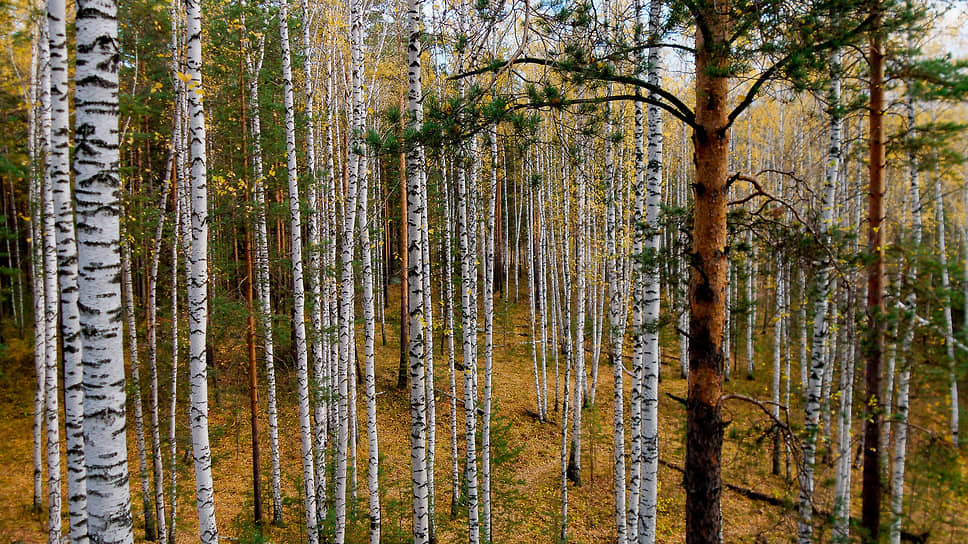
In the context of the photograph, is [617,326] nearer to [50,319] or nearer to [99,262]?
[99,262]

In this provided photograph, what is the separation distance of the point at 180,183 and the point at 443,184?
462cm

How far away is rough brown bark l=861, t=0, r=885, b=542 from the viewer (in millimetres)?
4840

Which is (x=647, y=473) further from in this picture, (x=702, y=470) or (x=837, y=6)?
(x=837, y=6)

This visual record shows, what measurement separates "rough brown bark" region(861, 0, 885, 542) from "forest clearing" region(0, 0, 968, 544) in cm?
4

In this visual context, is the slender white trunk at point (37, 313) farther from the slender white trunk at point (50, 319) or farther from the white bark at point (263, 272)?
the white bark at point (263, 272)

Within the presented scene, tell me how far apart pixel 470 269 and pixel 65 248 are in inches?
174

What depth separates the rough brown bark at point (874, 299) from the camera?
4840 mm

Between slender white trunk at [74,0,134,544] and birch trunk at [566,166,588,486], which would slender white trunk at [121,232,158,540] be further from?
birch trunk at [566,166,588,486]

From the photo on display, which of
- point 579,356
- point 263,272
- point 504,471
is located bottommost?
point 504,471

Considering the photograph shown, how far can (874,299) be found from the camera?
5.21 meters

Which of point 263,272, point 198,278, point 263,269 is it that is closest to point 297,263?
point 198,278

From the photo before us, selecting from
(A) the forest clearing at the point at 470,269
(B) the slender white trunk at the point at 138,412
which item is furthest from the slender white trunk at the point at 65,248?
(B) the slender white trunk at the point at 138,412

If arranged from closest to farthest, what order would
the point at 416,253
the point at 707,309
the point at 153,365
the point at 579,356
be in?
the point at 707,309
the point at 416,253
the point at 153,365
the point at 579,356

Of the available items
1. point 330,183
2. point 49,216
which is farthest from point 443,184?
point 49,216
